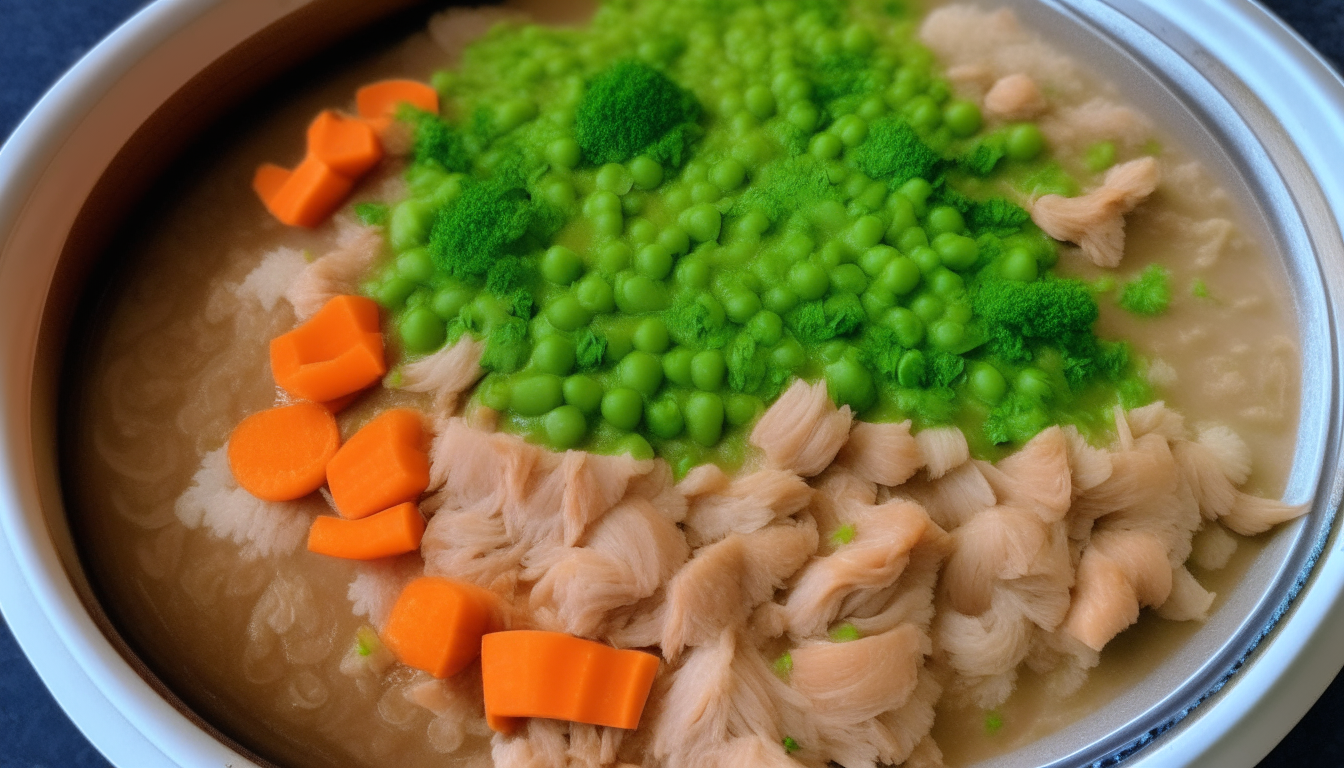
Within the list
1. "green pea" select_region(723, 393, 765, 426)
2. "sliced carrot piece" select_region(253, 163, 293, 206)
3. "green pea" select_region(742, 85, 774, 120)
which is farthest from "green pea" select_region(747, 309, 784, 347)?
"sliced carrot piece" select_region(253, 163, 293, 206)

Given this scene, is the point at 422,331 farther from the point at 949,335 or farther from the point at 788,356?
the point at 949,335

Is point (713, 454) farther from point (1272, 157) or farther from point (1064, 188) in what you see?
point (1272, 157)

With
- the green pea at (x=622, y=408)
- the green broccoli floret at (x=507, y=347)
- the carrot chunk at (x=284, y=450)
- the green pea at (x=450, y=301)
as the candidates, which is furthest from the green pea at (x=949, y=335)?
the carrot chunk at (x=284, y=450)

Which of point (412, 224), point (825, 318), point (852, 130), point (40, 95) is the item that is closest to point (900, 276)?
point (825, 318)

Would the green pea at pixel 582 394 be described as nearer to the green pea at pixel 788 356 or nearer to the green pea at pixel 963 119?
the green pea at pixel 788 356

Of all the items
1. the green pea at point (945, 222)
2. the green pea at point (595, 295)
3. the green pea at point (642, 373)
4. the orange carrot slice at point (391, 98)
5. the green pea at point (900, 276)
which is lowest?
the green pea at point (642, 373)

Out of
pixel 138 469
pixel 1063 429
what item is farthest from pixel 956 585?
pixel 138 469
